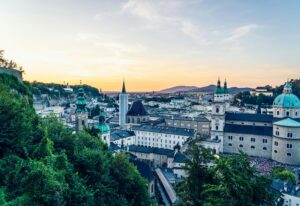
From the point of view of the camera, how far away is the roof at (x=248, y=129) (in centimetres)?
5372

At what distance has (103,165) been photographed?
63.5 feet

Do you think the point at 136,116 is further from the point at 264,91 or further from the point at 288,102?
the point at 264,91

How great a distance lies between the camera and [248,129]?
181 ft

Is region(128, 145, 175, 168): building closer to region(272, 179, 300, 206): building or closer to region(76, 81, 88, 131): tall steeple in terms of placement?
region(76, 81, 88, 131): tall steeple

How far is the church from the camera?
164ft

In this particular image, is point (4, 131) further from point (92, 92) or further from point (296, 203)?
point (92, 92)

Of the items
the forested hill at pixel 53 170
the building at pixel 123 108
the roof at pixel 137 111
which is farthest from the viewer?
the building at pixel 123 108

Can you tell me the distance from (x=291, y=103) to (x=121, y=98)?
128 feet

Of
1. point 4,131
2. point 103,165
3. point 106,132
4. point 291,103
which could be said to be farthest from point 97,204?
point 291,103

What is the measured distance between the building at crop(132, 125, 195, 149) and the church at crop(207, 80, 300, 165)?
440 cm

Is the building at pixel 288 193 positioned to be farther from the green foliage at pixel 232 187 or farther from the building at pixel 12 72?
the building at pixel 12 72

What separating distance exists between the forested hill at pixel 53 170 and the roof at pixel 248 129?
119ft

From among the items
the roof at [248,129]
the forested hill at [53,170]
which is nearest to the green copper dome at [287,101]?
the roof at [248,129]

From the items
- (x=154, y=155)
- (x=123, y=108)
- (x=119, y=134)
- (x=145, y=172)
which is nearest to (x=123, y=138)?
(x=119, y=134)
